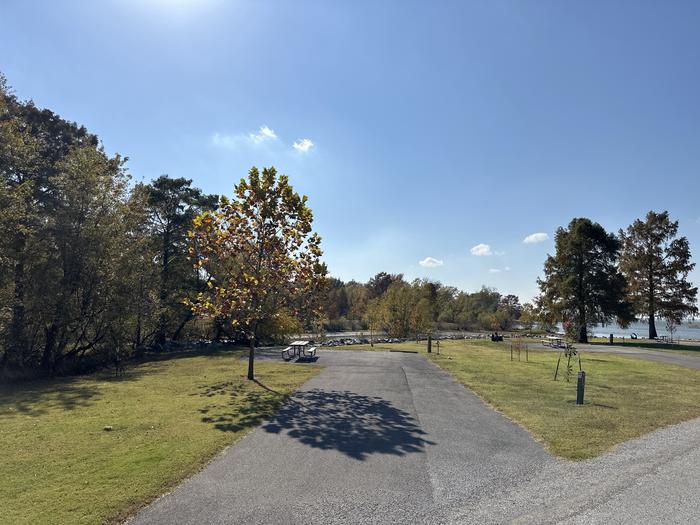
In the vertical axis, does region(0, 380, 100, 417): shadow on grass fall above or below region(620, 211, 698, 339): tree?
below

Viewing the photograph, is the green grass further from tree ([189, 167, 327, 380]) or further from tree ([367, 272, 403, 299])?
tree ([367, 272, 403, 299])

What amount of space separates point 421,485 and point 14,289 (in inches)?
789

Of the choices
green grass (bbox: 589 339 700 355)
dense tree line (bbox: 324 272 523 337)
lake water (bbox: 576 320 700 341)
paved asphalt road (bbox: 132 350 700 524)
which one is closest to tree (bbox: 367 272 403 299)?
dense tree line (bbox: 324 272 523 337)

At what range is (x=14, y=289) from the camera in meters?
18.0

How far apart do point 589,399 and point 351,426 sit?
8.63 meters

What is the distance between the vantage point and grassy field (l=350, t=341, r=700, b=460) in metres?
9.15

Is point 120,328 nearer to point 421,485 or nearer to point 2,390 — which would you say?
point 2,390

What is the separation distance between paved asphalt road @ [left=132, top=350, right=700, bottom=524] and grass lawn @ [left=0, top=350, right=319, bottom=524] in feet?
2.11

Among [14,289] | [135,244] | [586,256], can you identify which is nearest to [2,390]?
[14,289]

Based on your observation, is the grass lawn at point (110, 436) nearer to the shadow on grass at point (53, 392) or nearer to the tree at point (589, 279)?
the shadow on grass at point (53, 392)

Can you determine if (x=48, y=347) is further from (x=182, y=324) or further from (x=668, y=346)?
(x=668, y=346)

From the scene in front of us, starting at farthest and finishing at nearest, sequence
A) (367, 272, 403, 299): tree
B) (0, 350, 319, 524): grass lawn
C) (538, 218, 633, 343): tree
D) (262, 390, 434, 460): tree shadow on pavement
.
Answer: (367, 272, 403, 299): tree
(538, 218, 633, 343): tree
(262, 390, 434, 460): tree shadow on pavement
(0, 350, 319, 524): grass lawn

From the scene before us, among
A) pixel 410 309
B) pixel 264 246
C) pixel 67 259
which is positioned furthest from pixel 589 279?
pixel 67 259

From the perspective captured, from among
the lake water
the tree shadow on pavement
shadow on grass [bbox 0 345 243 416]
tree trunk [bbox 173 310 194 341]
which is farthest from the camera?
the lake water
